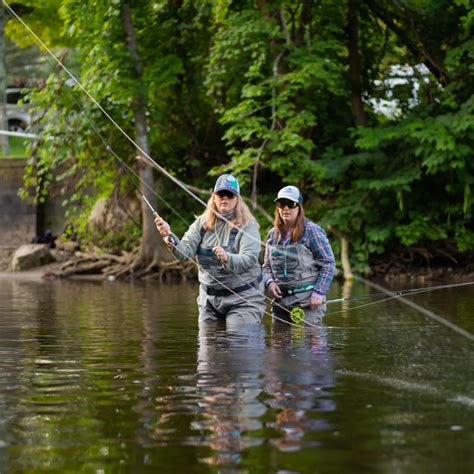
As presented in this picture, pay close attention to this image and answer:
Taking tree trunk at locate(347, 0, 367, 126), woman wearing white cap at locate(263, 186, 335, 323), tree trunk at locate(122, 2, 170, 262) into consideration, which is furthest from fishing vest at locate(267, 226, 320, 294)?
tree trunk at locate(347, 0, 367, 126)

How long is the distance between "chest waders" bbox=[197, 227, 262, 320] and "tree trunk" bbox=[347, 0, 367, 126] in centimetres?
1584

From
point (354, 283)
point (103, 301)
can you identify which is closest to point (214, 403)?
point (103, 301)

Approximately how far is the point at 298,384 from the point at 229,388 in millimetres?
510

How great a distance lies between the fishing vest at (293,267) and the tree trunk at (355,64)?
15.5 meters

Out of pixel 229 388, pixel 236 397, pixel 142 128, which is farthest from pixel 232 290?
pixel 142 128

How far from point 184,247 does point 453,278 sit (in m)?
Answer: 14.4

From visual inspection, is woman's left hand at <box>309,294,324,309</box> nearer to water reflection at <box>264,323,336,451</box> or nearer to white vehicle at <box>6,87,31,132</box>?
water reflection at <box>264,323,336,451</box>

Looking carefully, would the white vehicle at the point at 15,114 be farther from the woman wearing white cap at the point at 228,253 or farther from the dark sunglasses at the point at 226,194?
the dark sunglasses at the point at 226,194

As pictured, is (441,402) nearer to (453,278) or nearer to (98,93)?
(453,278)

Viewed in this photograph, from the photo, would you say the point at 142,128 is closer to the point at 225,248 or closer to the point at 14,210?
the point at 14,210

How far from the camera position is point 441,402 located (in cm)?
750

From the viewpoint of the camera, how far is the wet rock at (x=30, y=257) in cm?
2903

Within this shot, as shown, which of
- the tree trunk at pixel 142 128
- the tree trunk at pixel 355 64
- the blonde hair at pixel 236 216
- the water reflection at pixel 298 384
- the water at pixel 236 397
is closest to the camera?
the water at pixel 236 397

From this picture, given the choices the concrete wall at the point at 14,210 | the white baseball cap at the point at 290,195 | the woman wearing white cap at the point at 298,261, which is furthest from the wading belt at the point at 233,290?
the concrete wall at the point at 14,210
